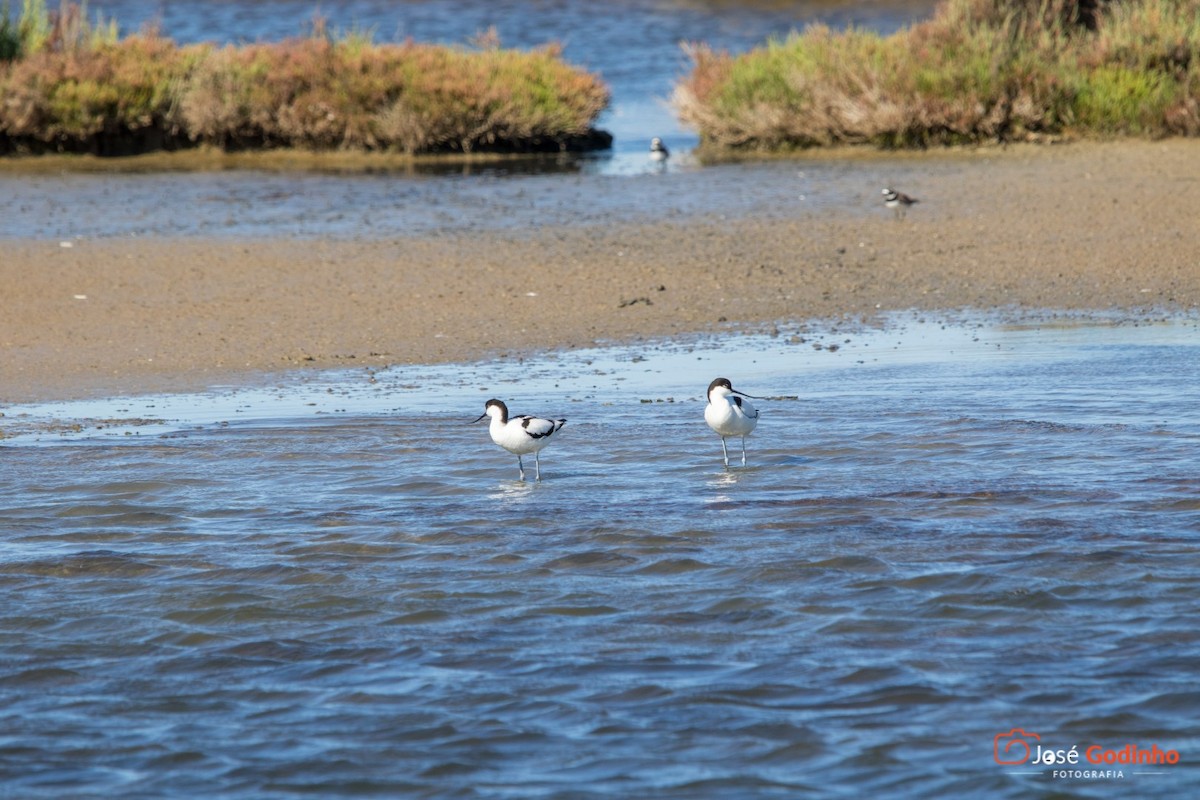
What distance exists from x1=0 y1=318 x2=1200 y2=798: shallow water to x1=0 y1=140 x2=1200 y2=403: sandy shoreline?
1.06 metres

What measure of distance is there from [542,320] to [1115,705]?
23.6 ft

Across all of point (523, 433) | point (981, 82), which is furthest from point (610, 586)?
point (981, 82)

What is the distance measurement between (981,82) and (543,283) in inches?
354

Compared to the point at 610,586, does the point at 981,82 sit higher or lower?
higher

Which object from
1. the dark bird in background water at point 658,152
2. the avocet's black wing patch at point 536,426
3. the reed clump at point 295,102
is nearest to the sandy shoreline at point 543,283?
the avocet's black wing patch at point 536,426

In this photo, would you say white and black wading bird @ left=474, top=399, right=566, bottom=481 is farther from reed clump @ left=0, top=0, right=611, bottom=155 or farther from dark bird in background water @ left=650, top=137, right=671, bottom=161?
reed clump @ left=0, top=0, right=611, bottom=155

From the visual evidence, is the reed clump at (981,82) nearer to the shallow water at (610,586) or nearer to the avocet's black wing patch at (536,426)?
the shallow water at (610,586)

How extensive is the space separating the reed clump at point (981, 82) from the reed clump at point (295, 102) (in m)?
2.46

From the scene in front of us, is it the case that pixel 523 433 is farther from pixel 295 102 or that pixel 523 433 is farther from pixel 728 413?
pixel 295 102

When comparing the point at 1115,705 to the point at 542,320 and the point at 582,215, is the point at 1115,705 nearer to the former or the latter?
the point at 542,320

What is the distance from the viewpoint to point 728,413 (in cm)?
820

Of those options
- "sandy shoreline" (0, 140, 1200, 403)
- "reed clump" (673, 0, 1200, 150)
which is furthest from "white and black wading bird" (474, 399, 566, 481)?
"reed clump" (673, 0, 1200, 150)

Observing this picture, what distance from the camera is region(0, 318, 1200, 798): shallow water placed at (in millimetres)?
5172

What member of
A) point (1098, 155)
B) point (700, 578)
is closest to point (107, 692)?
point (700, 578)
